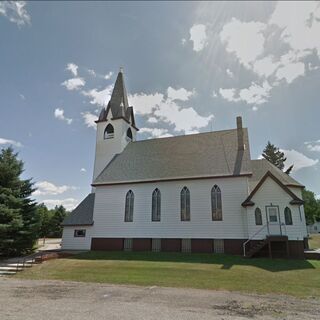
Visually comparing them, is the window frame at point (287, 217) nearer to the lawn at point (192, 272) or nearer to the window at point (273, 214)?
the window at point (273, 214)

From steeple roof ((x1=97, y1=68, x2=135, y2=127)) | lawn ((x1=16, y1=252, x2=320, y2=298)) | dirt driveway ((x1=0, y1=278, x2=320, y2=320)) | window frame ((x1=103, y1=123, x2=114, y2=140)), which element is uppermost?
steeple roof ((x1=97, y1=68, x2=135, y2=127))

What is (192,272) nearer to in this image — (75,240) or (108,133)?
(75,240)

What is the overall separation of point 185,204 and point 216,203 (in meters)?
2.87

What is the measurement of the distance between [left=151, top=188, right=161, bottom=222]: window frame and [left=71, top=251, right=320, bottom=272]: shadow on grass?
3.27m

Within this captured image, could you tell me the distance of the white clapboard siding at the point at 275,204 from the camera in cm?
2042

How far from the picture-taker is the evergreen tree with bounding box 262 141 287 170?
5581 centimetres

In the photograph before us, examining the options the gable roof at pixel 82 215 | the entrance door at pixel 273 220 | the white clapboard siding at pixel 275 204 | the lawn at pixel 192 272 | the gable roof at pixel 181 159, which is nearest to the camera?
the lawn at pixel 192 272

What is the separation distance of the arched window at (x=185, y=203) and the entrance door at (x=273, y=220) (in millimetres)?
6849

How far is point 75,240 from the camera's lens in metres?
27.4

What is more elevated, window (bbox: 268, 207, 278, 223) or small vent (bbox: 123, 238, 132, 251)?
window (bbox: 268, 207, 278, 223)

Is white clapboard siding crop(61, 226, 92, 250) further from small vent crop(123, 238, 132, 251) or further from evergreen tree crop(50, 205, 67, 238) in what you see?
evergreen tree crop(50, 205, 67, 238)

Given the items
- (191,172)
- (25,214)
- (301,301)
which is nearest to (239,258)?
(191,172)

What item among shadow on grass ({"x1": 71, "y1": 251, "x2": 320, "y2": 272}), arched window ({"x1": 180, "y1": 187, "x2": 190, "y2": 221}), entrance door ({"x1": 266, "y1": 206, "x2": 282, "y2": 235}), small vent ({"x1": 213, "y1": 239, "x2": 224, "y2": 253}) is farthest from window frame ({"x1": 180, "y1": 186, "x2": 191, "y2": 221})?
entrance door ({"x1": 266, "y1": 206, "x2": 282, "y2": 235})

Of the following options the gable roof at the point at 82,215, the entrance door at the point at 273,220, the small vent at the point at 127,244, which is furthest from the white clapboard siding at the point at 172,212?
the entrance door at the point at 273,220
